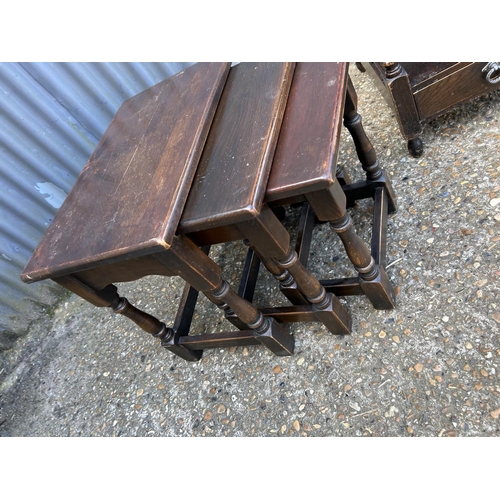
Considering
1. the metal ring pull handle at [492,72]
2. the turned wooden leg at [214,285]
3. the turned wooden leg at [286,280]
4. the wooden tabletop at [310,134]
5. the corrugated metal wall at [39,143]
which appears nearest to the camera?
the wooden tabletop at [310,134]

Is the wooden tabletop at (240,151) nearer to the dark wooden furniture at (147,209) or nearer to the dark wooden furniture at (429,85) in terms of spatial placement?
the dark wooden furniture at (147,209)

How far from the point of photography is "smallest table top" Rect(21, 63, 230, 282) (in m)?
1.21

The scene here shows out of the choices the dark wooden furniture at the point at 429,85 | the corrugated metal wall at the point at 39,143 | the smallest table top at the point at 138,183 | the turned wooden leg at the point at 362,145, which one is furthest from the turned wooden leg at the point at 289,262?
the corrugated metal wall at the point at 39,143

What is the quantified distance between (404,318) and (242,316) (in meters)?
0.64

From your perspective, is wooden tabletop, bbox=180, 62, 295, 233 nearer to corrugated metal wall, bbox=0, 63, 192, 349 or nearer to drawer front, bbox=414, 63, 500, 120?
drawer front, bbox=414, 63, 500, 120

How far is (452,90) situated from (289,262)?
121cm

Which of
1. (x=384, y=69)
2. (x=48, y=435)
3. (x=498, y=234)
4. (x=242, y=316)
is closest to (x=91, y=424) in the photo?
(x=48, y=435)

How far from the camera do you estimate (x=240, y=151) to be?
1.25 meters

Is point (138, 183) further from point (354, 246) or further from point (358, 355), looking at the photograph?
point (358, 355)

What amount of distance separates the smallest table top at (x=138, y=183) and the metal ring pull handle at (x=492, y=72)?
1.11 meters

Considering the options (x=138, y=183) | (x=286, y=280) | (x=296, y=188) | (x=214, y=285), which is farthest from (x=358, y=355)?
(x=138, y=183)

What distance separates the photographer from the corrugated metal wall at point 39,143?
221cm

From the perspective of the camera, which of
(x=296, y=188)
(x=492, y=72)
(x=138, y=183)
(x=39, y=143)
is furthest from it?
(x=39, y=143)

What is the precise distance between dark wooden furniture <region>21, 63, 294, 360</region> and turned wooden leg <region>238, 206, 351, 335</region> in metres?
0.19
